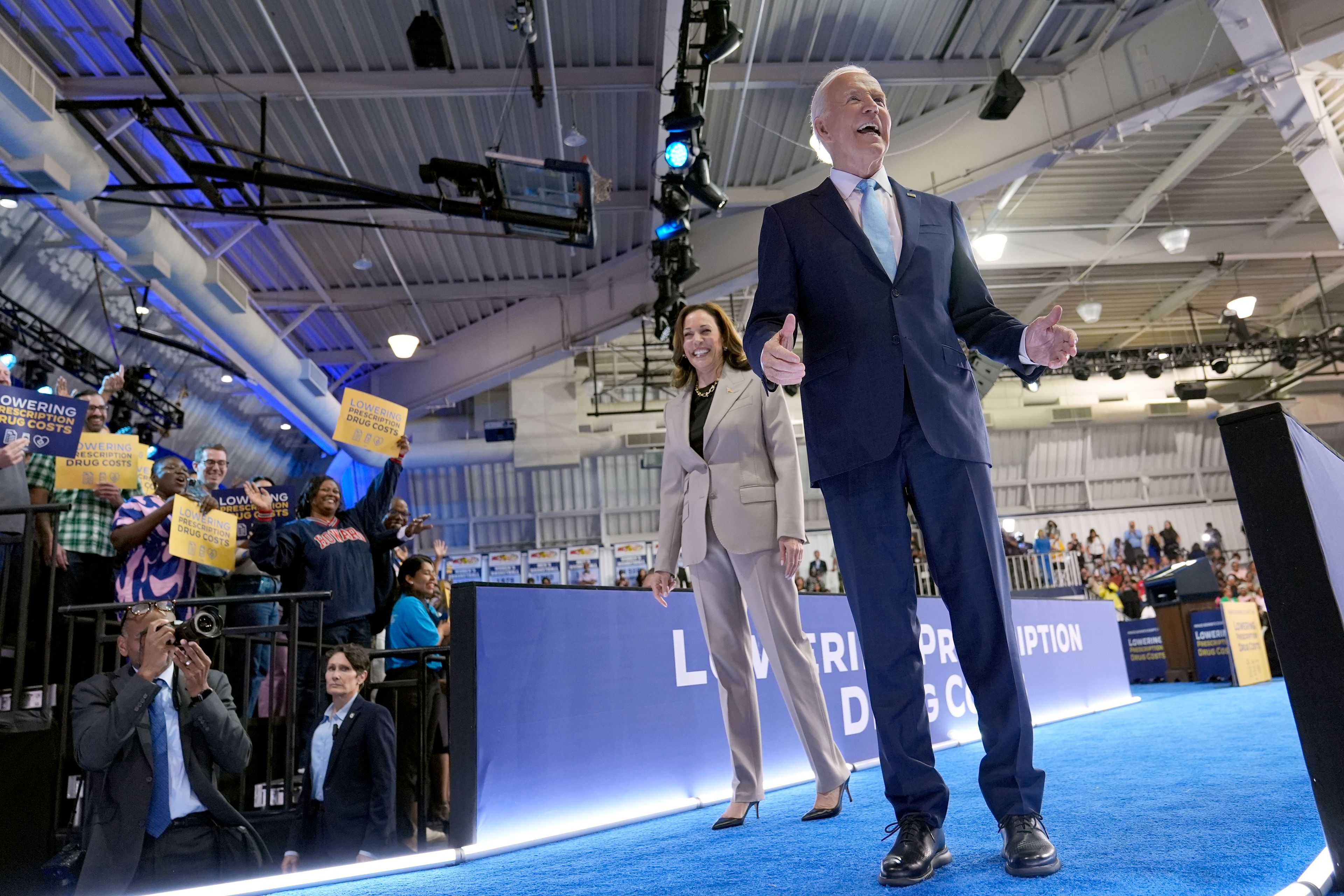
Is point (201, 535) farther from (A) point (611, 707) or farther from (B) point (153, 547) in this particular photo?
(A) point (611, 707)

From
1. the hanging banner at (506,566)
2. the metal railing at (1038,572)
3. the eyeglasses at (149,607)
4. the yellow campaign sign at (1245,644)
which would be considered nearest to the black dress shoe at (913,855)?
the eyeglasses at (149,607)

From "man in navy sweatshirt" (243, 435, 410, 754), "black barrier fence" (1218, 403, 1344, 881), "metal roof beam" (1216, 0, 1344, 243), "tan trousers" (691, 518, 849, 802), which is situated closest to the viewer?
"black barrier fence" (1218, 403, 1344, 881)

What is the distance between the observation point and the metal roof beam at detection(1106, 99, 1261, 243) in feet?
30.8

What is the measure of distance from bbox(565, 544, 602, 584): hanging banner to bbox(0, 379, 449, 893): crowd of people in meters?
11.7

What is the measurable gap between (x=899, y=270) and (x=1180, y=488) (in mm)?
22950

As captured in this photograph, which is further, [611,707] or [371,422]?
[371,422]

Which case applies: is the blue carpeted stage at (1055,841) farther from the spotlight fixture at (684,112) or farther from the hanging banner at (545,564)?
the hanging banner at (545,564)

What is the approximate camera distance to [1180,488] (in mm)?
21391

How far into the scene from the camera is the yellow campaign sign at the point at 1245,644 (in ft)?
26.0

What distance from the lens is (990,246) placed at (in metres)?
9.84

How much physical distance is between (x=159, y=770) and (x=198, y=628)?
0.51m

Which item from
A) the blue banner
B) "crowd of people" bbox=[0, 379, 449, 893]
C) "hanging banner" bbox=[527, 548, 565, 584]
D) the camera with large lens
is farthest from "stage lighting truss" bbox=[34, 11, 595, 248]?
"hanging banner" bbox=[527, 548, 565, 584]

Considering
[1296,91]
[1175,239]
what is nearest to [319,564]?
[1296,91]

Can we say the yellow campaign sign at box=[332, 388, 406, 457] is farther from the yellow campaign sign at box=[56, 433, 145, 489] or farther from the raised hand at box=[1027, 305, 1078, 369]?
the raised hand at box=[1027, 305, 1078, 369]
